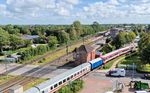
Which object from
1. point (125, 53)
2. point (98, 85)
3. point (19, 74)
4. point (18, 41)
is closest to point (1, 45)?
point (18, 41)

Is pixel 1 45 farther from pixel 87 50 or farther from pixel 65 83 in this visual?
pixel 65 83

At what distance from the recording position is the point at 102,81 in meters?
44.4

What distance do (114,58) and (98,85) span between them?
2598 cm

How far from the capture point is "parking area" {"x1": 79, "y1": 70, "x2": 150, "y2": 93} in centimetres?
3916

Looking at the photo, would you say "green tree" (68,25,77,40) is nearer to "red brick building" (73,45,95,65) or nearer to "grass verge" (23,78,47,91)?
"red brick building" (73,45,95,65)

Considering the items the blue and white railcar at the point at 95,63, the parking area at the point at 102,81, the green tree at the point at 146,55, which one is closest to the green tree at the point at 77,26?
the blue and white railcar at the point at 95,63

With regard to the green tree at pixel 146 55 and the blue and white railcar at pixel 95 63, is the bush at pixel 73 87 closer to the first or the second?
the blue and white railcar at pixel 95 63

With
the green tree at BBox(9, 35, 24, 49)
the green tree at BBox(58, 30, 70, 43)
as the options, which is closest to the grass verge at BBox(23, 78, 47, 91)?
the green tree at BBox(9, 35, 24, 49)

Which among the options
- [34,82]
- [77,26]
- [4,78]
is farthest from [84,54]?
[77,26]

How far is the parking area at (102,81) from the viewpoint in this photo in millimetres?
39156

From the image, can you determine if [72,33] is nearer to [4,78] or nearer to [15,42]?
[15,42]

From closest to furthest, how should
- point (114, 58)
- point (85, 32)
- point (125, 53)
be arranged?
point (114, 58)
point (125, 53)
point (85, 32)

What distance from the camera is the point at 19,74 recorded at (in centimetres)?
5416

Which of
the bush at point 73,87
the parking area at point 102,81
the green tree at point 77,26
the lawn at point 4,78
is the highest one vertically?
the green tree at point 77,26
